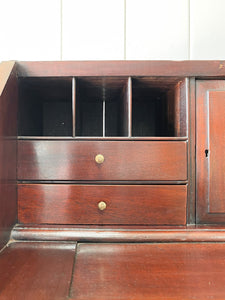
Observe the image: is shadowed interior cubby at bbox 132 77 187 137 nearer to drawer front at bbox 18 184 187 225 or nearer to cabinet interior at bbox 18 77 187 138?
cabinet interior at bbox 18 77 187 138

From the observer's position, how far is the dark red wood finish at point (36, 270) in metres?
0.40

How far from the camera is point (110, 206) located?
639 millimetres

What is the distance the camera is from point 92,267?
48 centimetres

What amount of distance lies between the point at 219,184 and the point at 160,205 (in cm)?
18

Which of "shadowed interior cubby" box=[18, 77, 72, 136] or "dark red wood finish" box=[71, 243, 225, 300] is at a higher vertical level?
"shadowed interior cubby" box=[18, 77, 72, 136]

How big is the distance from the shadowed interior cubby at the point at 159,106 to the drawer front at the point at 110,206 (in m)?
0.20

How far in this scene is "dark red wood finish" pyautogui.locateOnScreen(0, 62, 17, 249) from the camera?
1.86 feet

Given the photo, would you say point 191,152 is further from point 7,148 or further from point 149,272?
point 7,148

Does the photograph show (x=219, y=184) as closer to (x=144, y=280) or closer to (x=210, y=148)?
(x=210, y=148)

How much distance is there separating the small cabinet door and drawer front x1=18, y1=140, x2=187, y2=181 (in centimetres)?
6
